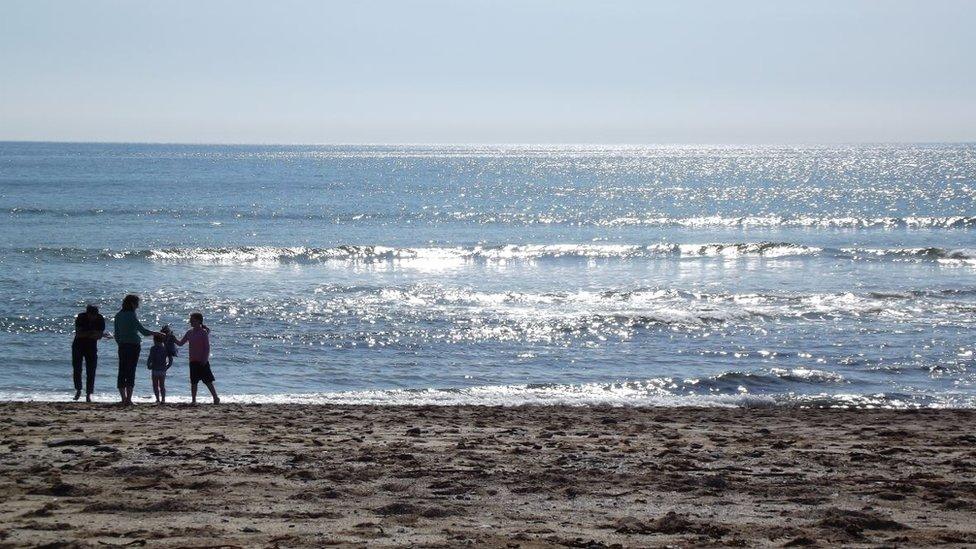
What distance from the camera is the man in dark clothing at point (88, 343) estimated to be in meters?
14.0

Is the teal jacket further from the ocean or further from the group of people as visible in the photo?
the ocean

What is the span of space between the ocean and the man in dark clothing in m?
0.80

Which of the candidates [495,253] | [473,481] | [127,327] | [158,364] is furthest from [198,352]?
[495,253]

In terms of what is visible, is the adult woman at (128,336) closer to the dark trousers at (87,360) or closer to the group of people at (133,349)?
the group of people at (133,349)

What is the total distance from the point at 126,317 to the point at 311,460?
5.76m

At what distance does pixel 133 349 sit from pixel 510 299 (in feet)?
46.0

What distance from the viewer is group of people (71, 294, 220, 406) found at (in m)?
13.6

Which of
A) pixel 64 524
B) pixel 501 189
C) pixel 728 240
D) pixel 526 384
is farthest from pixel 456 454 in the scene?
pixel 501 189

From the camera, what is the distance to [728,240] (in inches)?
1806

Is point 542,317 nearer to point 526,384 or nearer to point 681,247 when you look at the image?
point 526,384

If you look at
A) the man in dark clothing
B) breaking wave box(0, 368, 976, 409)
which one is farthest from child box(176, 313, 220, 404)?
the man in dark clothing

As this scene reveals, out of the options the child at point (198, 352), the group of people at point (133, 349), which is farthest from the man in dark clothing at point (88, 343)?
the child at point (198, 352)

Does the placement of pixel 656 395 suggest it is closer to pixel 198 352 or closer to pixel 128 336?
pixel 198 352

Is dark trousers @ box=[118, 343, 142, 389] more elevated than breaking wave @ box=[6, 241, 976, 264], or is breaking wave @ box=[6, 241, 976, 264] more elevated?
dark trousers @ box=[118, 343, 142, 389]
